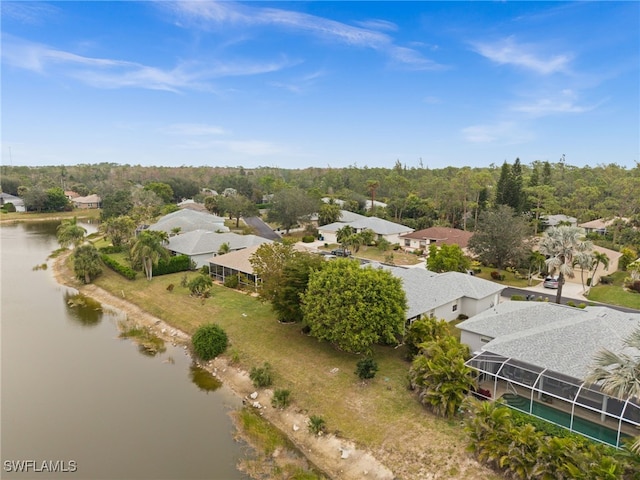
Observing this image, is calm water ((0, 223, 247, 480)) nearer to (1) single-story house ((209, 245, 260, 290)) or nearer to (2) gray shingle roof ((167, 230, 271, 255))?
(1) single-story house ((209, 245, 260, 290))

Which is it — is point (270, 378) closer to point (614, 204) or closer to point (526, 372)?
point (526, 372)

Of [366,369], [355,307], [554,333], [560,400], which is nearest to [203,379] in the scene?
[366,369]

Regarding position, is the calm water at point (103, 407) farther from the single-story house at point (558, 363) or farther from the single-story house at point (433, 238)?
the single-story house at point (433, 238)

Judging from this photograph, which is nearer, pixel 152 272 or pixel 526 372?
pixel 526 372

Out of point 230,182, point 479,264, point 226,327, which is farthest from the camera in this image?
point 230,182

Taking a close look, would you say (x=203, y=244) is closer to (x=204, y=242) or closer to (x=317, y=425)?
(x=204, y=242)

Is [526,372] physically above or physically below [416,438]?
above

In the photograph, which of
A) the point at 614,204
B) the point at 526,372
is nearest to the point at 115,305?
the point at 526,372
